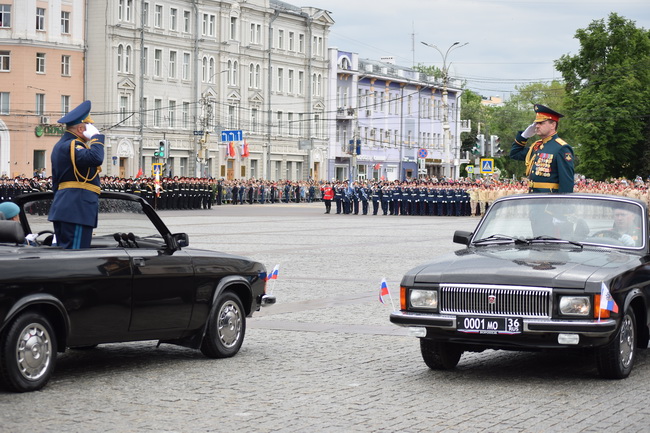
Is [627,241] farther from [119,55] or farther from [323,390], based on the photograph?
[119,55]

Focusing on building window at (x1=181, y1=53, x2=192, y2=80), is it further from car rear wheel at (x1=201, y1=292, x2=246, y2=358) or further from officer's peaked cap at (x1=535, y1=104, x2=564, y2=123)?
car rear wheel at (x1=201, y1=292, x2=246, y2=358)

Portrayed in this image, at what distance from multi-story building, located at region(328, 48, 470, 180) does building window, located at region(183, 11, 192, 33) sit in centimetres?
1680

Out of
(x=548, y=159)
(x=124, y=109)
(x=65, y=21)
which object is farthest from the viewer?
(x=124, y=109)

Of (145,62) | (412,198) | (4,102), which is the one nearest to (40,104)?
(4,102)

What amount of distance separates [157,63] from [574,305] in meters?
74.5

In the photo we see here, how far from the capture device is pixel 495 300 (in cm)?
924

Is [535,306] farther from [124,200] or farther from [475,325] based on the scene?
[124,200]

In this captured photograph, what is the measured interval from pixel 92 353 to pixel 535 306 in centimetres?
416

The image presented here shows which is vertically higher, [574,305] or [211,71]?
[211,71]

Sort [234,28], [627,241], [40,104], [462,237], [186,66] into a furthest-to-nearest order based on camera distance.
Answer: [234,28] < [186,66] < [40,104] < [462,237] < [627,241]

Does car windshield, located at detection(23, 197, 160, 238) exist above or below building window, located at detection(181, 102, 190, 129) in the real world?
below

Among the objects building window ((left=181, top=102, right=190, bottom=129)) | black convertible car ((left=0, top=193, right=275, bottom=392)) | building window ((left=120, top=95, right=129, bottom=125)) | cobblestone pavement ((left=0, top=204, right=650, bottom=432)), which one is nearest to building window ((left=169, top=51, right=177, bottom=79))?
building window ((left=181, top=102, right=190, bottom=129))

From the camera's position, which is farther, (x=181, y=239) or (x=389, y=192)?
(x=389, y=192)

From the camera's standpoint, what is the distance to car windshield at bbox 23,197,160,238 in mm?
10273
